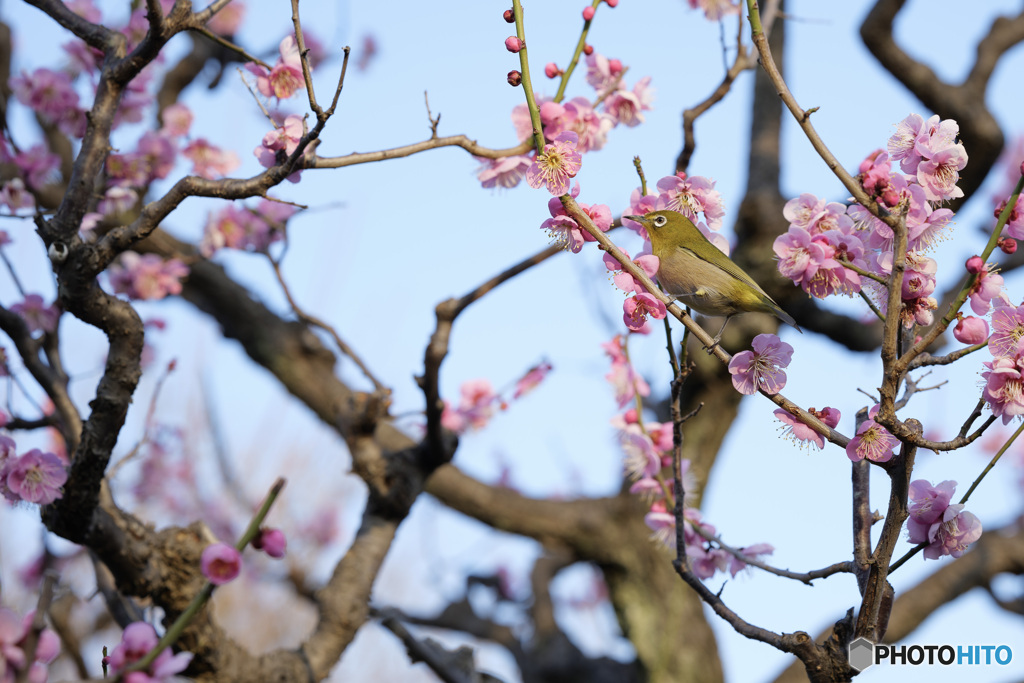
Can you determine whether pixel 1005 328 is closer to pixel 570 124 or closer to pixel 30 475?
pixel 570 124

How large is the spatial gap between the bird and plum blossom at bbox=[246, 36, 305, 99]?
3.63 feet

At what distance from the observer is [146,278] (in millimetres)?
3430

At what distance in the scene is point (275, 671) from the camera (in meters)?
2.40

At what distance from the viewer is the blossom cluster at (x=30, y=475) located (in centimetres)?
178

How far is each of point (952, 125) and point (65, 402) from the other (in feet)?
7.96

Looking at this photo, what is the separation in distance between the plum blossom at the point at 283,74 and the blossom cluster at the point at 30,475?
110cm

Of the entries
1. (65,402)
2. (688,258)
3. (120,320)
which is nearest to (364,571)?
(65,402)

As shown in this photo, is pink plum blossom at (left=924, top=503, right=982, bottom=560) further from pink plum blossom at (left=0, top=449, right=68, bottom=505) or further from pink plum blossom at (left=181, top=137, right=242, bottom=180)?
pink plum blossom at (left=181, top=137, right=242, bottom=180)

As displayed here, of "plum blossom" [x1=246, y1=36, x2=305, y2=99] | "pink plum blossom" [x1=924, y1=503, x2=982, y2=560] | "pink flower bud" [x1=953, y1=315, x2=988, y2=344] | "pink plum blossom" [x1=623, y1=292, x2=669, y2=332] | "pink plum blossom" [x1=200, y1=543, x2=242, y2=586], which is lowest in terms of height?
"pink plum blossom" [x1=200, y1=543, x2=242, y2=586]

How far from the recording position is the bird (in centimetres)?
162

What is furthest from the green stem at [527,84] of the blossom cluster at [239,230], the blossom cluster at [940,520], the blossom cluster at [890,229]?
the blossom cluster at [239,230]

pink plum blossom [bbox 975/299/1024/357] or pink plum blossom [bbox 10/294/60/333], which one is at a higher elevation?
pink plum blossom [bbox 10/294/60/333]

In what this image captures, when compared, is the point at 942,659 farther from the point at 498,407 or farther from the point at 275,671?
the point at 498,407

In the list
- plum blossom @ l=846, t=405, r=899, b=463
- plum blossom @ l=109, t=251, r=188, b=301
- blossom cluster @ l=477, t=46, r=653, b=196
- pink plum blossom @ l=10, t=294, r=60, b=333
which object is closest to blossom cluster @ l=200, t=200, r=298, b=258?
plum blossom @ l=109, t=251, r=188, b=301
